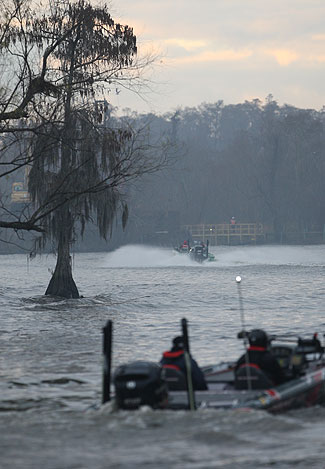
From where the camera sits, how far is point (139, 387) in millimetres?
12211

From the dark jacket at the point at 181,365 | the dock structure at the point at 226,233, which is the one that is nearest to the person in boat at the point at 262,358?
the dark jacket at the point at 181,365

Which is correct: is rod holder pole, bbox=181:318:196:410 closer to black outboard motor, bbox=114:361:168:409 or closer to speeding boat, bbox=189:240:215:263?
black outboard motor, bbox=114:361:168:409

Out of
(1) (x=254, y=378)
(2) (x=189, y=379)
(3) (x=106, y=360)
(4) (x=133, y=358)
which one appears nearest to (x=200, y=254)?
(4) (x=133, y=358)

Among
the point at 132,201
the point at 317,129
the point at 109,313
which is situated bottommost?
the point at 109,313

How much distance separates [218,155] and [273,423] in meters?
125

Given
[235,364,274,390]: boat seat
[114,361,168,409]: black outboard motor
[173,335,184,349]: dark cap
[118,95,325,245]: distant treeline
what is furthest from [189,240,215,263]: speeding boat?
[114,361,168,409]: black outboard motor

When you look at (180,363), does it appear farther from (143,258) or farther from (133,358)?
(143,258)

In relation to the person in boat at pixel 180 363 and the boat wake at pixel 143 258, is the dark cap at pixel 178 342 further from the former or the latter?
the boat wake at pixel 143 258

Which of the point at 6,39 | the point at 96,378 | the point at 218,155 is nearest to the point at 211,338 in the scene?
the point at 96,378

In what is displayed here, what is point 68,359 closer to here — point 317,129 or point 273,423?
point 273,423

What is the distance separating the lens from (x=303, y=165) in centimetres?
11500

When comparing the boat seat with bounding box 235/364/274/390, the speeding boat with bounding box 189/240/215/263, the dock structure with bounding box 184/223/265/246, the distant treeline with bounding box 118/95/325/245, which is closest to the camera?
the boat seat with bounding box 235/364/274/390

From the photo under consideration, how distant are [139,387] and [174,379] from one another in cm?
115

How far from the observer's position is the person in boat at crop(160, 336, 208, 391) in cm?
1334
